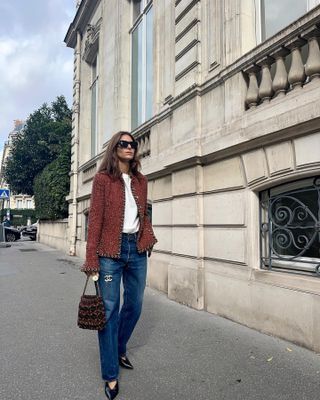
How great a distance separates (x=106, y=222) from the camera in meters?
2.92

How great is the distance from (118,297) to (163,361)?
1020 millimetres

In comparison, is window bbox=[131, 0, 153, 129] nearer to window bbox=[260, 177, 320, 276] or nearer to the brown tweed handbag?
window bbox=[260, 177, 320, 276]

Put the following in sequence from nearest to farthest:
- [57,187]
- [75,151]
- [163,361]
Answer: [163,361] → [75,151] → [57,187]

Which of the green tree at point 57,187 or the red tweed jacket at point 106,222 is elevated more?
the green tree at point 57,187

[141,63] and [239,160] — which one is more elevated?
[141,63]

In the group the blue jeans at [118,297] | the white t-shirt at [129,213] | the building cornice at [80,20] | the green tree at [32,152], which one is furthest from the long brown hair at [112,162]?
the green tree at [32,152]

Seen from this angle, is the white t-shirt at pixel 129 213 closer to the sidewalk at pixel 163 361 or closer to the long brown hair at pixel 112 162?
the long brown hair at pixel 112 162

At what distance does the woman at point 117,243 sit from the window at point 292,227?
6.27 feet

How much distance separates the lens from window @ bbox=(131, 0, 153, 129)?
8586mm

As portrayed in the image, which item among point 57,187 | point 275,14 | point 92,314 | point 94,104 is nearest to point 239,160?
point 275,14

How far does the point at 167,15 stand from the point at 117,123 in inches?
128

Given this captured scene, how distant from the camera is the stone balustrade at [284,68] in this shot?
386 cm

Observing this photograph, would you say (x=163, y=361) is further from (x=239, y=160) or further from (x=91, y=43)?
(x=91, y=43)

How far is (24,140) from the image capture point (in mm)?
28375
